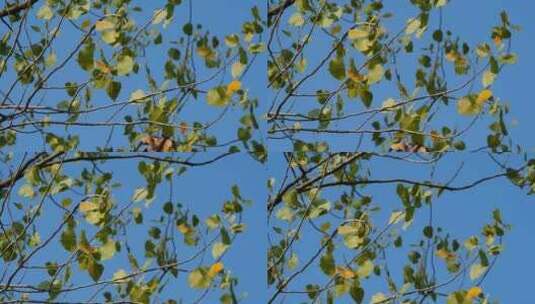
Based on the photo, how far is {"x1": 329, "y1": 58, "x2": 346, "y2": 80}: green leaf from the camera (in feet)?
10.4

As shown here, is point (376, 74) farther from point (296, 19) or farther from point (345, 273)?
point (345, 273)

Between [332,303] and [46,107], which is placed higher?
[46,107]

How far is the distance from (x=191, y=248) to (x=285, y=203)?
330mm

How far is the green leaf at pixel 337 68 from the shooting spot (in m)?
3.16

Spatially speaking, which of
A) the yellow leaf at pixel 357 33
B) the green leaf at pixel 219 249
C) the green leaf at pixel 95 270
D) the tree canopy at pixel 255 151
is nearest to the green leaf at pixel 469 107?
the tree canopy at pixel 255 151

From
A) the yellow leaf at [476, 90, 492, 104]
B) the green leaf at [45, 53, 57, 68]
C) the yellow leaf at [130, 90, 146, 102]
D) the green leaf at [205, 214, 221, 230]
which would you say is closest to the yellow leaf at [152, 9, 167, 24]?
the yellow leaf at [130, 90, 146, 102]

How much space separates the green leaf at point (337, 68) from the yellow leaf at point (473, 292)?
0.79 meters

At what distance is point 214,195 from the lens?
123 inches

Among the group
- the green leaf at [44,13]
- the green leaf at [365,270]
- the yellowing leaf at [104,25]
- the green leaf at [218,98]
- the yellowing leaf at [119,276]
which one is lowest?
the green leaf at [365,270]

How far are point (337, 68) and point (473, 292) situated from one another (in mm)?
826

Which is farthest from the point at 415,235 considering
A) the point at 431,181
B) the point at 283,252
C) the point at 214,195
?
the point at 214,195

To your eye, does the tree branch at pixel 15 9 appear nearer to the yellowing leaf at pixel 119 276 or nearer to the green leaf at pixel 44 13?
the green leaf at pixel 44 13

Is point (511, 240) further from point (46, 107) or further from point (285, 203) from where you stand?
point (46, 107)

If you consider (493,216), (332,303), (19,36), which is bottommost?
(332,303)
